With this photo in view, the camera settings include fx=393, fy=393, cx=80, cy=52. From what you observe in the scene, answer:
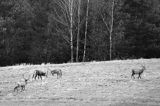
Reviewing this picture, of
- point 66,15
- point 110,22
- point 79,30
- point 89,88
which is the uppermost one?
point 66,15

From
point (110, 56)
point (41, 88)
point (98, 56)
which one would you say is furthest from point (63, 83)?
point (98, 56)

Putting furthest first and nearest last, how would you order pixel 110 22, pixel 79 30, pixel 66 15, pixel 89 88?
pixel 79 30
pixel 66 15
pixel 110 22
pixel 89 88

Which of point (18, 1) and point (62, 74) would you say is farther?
point (18, 1)

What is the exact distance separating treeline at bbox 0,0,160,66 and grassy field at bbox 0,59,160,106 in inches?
736

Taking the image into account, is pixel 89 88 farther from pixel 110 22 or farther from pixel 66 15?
pixel 66 15

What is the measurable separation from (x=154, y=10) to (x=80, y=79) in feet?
99.1

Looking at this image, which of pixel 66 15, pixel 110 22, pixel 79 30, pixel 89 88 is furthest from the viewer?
pixel 79 30

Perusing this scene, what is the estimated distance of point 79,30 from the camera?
54.0 metres

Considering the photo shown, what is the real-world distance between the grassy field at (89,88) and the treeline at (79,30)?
18.7 meters

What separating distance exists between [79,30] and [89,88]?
28623 mm

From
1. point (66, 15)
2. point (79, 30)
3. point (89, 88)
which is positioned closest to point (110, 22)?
point (79, 30)

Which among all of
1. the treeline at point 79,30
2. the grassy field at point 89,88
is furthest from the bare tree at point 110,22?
the grassy field at point 89,88

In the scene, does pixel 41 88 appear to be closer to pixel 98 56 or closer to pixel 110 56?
pixel 110 56

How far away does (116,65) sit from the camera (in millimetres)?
36250
